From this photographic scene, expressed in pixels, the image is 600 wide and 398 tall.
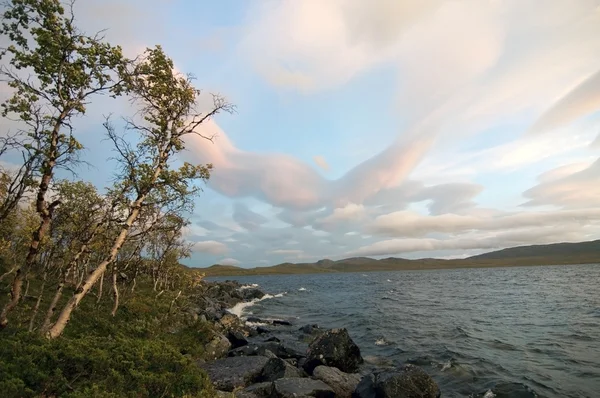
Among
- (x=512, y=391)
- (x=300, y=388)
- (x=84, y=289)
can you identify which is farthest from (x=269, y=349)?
(x=512, y=391)

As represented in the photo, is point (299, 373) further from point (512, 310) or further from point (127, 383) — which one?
point (512, 310)

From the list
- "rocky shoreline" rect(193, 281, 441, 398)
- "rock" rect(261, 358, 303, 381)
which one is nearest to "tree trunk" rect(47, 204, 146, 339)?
"rocky shoreline" rect(193, 281, 441, 398)

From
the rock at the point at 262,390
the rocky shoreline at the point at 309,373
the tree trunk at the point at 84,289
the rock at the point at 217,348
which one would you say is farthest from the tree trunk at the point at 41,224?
the rock at the point at 217,348

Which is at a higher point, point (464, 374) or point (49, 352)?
point (49, 352)

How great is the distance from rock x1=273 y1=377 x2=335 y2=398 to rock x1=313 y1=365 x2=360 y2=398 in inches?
39.8

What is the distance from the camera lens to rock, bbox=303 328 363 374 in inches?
802

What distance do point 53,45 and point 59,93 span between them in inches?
69.3

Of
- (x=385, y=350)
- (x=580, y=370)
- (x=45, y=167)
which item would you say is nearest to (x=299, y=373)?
(x=385, y=350)

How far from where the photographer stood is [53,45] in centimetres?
1233

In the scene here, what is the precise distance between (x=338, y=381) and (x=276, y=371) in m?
3.28

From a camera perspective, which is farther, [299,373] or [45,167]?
[299,373]

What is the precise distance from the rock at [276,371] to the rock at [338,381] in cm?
124

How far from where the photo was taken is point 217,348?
22.5 m

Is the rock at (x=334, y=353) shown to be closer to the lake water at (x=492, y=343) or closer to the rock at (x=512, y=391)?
the lake water at (x=492, y=343)
